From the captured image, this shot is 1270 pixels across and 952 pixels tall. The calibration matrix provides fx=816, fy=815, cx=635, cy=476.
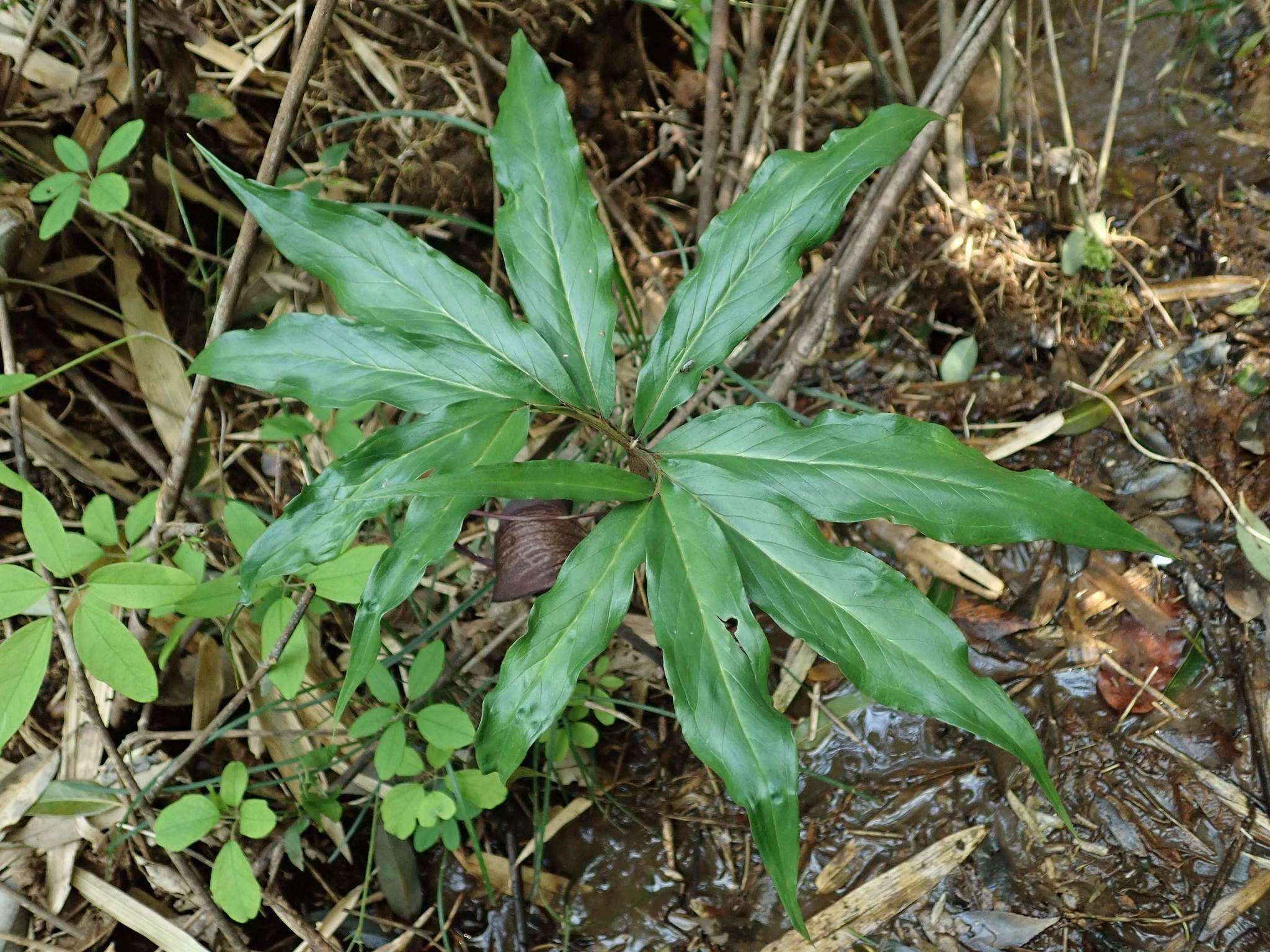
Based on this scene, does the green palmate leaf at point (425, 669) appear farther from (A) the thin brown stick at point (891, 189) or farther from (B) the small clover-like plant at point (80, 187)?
(B) the small clover-like plant at point (80, 187)

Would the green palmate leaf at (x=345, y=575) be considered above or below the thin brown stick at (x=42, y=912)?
above

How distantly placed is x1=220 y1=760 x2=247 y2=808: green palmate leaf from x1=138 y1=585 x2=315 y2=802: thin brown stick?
0.26ft

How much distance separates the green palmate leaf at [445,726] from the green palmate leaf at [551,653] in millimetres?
488

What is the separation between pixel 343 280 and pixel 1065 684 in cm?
160

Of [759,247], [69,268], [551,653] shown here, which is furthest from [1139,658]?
[69,268]

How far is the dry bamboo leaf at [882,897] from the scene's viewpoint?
157 cm

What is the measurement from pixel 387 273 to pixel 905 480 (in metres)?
0.83

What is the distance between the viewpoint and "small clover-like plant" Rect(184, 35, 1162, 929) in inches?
40.0

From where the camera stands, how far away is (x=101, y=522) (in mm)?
1587

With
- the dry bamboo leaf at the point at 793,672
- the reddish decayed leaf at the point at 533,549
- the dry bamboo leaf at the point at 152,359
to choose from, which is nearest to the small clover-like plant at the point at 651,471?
the reddish decayed leaf at the point at 533,549

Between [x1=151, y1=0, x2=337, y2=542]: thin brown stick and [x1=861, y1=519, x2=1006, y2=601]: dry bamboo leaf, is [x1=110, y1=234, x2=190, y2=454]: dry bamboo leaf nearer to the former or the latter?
[x1=151, y1=0, x2=337, y2=542]: thin brown stick

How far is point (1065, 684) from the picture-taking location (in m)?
1.70

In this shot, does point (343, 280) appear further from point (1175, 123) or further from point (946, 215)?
point (1175, 123)

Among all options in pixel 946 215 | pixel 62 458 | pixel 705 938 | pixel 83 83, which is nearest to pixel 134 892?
pixel 62 458
